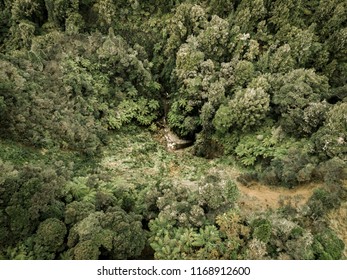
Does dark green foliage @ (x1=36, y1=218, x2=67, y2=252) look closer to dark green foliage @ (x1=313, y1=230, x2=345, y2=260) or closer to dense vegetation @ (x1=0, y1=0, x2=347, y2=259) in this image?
dense vegetation @ (x1=0, y1=0, x2=347, y2=259)

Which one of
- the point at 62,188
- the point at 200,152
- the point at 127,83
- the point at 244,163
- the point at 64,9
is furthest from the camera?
the point at 64,9

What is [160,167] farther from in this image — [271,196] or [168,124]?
[271,196]

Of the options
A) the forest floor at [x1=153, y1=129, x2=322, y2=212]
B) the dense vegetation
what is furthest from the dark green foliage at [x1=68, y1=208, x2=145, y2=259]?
the forest floor at [x1=153, y1=129, x2=322, y2=212]

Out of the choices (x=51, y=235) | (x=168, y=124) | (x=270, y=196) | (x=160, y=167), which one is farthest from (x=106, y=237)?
(x=168, y=124)

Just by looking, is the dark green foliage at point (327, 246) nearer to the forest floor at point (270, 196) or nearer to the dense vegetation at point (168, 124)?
the dense vegetation at point (168, 124)

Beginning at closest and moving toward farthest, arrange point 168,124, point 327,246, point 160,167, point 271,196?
1. point 327,246
2. point 271,196
3. point 160,167
4. point 168,124

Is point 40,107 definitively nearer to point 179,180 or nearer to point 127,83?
point 127,83

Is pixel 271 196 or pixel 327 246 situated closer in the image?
pixel 327 246

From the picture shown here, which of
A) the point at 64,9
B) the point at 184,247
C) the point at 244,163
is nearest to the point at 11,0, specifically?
the point at 64,9

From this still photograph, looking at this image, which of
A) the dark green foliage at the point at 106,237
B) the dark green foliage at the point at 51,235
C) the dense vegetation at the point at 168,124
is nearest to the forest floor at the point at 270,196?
the dense vegetation at the point at 168,124
